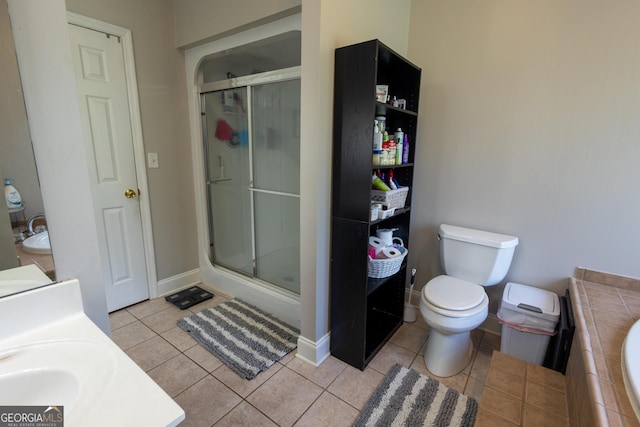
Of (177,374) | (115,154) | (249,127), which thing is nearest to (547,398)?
(177,374)

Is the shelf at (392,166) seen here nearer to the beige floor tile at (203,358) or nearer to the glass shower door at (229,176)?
the glass shower door at (229,176)

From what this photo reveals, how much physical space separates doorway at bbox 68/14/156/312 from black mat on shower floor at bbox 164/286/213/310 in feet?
0.74

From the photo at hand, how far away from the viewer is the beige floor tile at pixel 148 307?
244 centimetres

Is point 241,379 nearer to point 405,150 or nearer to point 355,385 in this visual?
point 355,385

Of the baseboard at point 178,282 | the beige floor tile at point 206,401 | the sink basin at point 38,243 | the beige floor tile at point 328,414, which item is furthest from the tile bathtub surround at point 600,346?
the baseboard at point 178,282

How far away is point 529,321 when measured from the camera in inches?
68.0

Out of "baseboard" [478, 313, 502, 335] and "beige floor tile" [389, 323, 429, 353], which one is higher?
"baseboard" [478, 313, 502, 335]

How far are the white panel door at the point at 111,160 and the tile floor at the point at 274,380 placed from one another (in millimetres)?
417

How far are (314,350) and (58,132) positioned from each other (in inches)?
63.1

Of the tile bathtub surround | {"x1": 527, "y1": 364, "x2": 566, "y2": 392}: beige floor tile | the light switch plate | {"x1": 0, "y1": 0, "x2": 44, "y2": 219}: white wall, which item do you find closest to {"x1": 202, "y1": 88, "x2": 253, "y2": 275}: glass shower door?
the light switch plate

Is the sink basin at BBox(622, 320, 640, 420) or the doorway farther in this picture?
the doorway

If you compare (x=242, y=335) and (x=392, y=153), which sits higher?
(x=392, y=153)

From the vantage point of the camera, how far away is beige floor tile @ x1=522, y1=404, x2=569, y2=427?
1206 mm

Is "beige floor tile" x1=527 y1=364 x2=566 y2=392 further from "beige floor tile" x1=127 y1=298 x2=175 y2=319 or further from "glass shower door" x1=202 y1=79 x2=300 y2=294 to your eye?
"beige floor tile" x1=127 y1=298 x2=175 y2=319
